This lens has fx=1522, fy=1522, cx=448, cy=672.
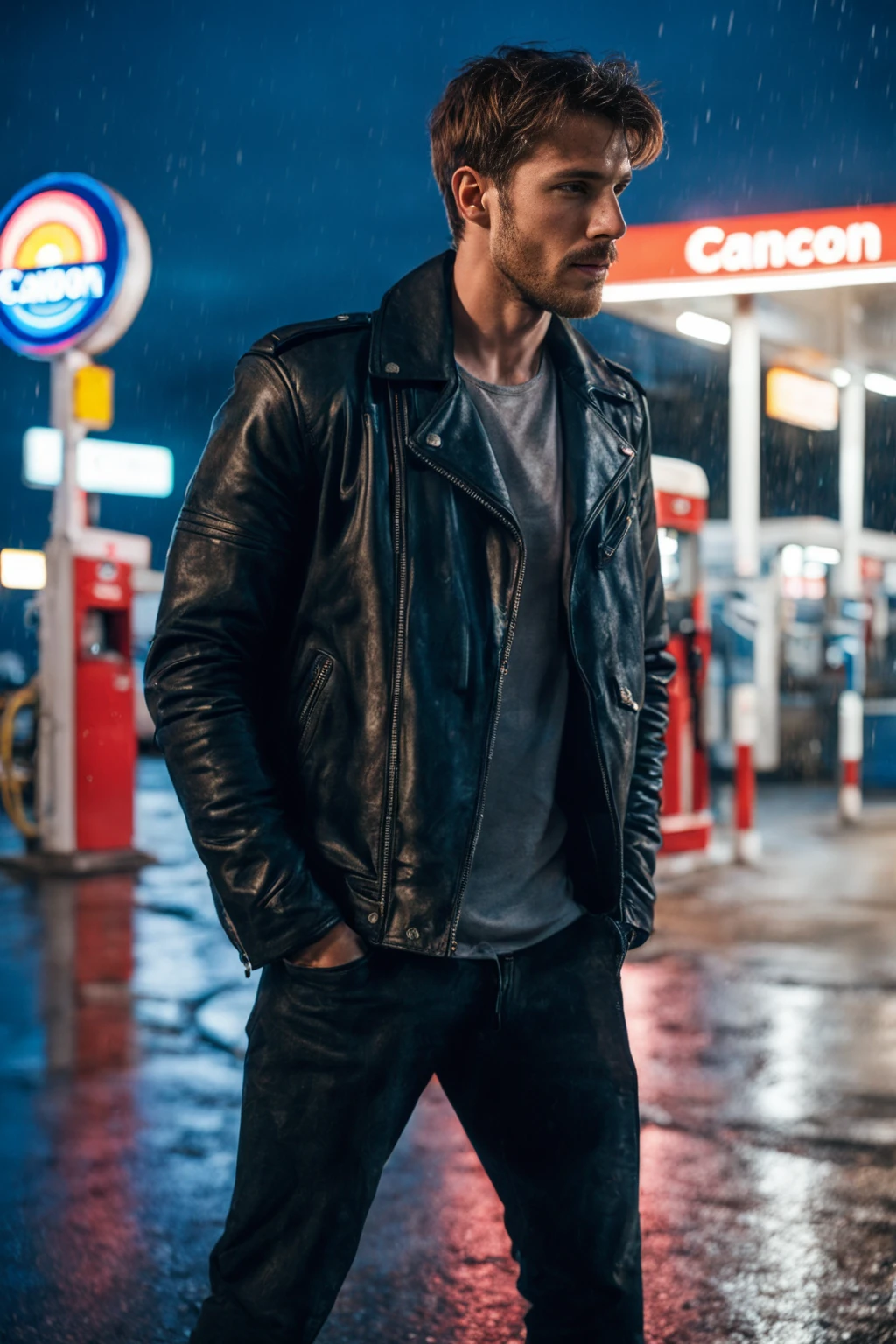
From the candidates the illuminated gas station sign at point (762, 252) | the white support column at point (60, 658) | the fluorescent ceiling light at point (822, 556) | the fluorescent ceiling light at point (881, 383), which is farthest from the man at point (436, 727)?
the fluorescent ceiling light at point (822, 556)

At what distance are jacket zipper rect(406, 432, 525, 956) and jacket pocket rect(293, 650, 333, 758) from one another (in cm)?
24

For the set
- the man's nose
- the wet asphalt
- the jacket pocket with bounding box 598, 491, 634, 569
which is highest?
the man's nose

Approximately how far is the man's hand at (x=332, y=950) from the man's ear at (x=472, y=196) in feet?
3.36

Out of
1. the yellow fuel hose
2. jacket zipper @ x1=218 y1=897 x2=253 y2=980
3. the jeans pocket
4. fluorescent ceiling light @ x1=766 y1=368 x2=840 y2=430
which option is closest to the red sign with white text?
fluorescent ceiling light @ x1=766 y1=368 x2=840 y2=430

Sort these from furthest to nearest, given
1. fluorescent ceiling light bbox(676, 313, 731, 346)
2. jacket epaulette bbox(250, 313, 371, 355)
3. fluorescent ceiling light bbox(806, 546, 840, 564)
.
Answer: fluorescent ceiling light bbox(806, 546, 840, 564)
fluorescent ceiling light bbox(676, 313, 731, 346)
jacket epaulette bbox(250, 313, 371, 355)

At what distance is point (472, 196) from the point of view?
220 cm

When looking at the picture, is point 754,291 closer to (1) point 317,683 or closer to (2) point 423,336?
(2) point 423,336

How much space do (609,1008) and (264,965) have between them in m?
0.55

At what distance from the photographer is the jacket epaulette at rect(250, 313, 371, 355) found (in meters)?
2.08

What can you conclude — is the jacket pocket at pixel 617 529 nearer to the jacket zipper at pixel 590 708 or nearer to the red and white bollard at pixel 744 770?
the jacket zipper at pixel 590 708

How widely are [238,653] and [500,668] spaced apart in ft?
1.17

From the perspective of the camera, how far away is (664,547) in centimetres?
1074

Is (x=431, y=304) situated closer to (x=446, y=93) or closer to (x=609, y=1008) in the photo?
(x=446, y=93)

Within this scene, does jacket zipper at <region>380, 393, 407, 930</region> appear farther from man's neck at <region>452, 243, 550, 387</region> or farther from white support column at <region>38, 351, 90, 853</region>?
white support column at <region>38, 351, 90, 853</region>
